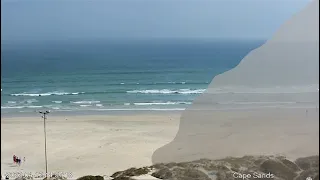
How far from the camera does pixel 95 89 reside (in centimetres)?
2891

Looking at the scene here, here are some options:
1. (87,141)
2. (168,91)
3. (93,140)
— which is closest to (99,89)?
(168,91)

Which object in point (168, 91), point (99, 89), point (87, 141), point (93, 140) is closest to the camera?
point (87, 141)

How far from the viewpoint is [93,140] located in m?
15.8

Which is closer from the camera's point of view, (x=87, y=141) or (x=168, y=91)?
(x=87, y=141)

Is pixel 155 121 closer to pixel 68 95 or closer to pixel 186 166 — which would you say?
pixel 68 95

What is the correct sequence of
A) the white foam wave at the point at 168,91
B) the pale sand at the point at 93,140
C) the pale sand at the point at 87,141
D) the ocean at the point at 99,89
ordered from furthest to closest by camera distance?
the white foam wave at the point at 168,91 < the ocean at the point at 99,89 < the pale sand at the point at 87,141 < the pale sand at the point at 93,140

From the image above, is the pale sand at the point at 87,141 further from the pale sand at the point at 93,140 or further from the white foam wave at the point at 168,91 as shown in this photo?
the white foam wave at the point at 168,91

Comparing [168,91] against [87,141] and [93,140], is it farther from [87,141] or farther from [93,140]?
[87,141]

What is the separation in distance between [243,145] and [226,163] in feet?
3.85

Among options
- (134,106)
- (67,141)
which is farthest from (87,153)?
(134,106)

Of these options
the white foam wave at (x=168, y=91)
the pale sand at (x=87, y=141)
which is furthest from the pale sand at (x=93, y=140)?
the white foam wave at (x=168, y=91)

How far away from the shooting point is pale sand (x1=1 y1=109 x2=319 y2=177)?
12.0 meters

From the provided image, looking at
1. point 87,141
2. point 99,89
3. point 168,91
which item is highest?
point 99,89

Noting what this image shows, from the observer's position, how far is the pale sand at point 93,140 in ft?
39.3
